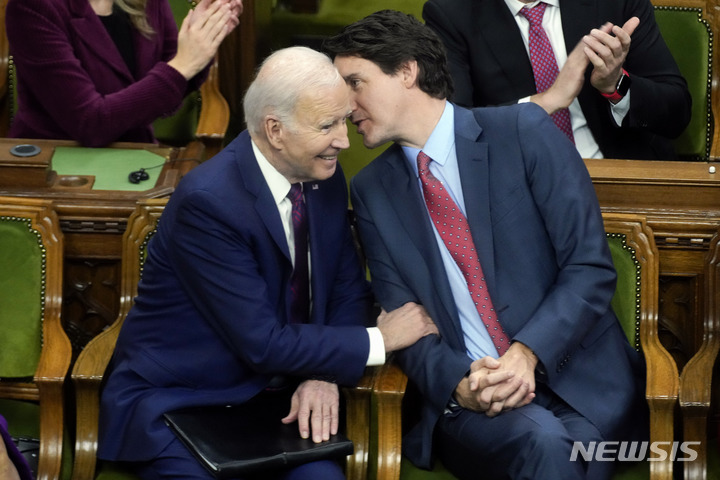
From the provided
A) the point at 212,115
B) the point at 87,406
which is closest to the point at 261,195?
the point at 87,406

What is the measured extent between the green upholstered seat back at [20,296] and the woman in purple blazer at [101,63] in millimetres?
523

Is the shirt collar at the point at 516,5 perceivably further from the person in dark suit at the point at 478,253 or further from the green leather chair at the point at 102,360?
the green leather chair at the point at 102,360

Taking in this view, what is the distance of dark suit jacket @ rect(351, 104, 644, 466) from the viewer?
230cm

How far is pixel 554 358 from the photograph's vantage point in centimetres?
227

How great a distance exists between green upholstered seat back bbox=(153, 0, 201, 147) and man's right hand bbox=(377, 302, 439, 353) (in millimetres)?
1422

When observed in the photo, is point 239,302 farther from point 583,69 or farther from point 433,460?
point 583,69

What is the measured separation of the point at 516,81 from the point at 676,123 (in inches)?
16.8

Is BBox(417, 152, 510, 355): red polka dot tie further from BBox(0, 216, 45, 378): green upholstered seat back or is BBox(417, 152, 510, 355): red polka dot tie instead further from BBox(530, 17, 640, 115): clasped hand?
BBox(0, 216, 45, 378): green upholstered seat back

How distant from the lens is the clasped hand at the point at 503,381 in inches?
87.5

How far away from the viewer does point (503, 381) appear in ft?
7.30

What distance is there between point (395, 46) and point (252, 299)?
591mm

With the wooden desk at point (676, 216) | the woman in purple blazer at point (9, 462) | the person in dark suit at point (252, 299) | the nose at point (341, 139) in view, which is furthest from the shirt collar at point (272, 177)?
the wooden desk at point (676, 216)

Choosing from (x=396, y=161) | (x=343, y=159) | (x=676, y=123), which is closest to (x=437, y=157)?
(x=396, y=161)

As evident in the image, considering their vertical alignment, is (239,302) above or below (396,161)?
below
